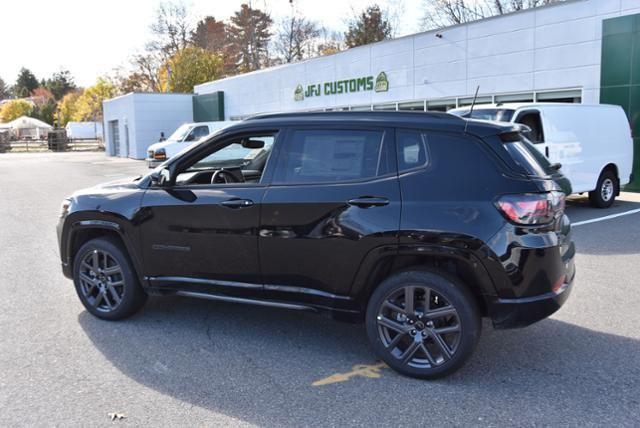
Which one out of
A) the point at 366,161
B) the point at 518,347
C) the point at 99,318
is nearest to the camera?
the point at 366,161

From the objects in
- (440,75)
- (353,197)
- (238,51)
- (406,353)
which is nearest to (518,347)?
(406,353)

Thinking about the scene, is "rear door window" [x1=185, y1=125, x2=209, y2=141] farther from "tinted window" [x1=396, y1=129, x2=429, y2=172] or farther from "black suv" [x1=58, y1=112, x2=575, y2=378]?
"tinted window" [x1=396, y1=129, x2=429, y2=172]

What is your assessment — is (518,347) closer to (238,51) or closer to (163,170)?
(163,170)

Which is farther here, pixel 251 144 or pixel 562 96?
pixel 562 96

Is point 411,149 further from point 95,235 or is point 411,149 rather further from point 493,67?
point 493,67

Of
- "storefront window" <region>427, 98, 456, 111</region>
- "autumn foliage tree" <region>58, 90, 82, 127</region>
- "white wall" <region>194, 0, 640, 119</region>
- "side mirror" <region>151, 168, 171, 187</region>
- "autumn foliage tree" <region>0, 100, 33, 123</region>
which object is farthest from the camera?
"autumn foliage tree" <region>0, 100, 33, 123</region>

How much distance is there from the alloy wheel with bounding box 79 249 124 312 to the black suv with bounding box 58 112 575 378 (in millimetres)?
352

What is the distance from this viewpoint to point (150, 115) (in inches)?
1473

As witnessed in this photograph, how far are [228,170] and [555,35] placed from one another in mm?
13468

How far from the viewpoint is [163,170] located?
15.9 feet

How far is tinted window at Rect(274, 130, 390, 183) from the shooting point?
415cm

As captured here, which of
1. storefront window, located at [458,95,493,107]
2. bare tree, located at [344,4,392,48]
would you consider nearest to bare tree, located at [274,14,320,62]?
bare tree, located at [344,4,392,48]

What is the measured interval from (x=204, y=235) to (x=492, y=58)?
1519 cm

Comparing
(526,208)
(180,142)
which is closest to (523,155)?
(526,208)
